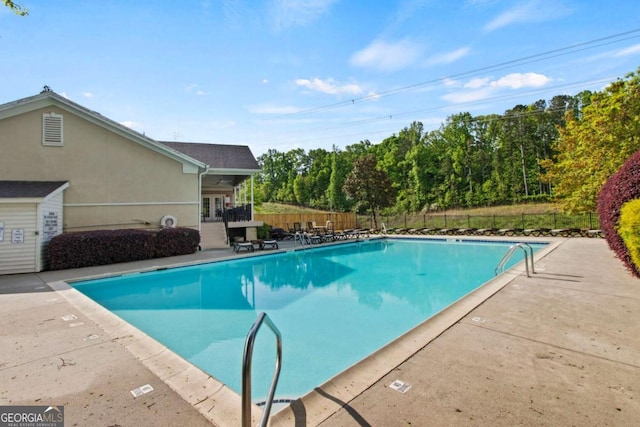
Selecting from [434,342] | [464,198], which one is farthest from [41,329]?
[464,198]

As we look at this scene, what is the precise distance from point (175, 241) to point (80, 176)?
4.38 meters

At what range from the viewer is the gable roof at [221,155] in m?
17.2

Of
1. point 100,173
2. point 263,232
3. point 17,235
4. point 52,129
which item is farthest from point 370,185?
point 17,235

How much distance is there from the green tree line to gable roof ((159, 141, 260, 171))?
33.4ft

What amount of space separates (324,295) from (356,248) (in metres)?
9.22

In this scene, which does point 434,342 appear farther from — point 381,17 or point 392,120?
point 392,120

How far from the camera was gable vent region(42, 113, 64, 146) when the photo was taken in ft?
38.9

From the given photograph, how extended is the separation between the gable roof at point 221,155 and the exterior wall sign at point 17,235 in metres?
8.32

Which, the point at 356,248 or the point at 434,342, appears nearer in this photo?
the point at 434,342

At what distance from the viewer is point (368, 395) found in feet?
8.95

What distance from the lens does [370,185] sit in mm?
25375

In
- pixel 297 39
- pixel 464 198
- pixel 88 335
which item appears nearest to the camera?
pixel 88 335

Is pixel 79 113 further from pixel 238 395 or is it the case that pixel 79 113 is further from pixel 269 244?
pixel 238 395

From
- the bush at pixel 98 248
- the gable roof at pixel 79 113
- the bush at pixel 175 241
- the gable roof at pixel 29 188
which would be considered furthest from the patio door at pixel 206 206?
the gable roof at pixel 29 188
